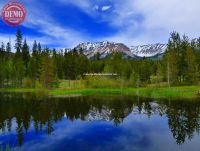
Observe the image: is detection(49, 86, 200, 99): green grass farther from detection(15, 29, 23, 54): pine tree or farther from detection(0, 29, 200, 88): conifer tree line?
detection(15, 29, 23, 54): pine tree

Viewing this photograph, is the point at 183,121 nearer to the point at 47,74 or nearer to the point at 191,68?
the point at 191,68

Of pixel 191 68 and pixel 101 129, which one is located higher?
pixel 191 68

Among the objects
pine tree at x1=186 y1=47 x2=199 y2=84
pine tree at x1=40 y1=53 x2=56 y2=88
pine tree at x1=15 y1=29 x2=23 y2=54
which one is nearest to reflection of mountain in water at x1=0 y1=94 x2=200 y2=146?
pine tree at x1=186 y1=47 x2=199 y2=84

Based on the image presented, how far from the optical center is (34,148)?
2853 centimetres

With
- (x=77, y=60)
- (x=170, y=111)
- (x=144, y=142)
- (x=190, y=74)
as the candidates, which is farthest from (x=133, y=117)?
(x=77, y=60)

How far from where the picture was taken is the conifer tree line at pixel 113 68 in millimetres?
102250

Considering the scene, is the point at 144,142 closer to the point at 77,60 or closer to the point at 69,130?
the point at 69,130

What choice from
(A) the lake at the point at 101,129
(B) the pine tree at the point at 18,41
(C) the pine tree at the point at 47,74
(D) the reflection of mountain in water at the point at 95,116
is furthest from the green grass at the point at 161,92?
(B) the pine tree at the point at 18,41

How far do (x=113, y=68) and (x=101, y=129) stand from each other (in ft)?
A: 301

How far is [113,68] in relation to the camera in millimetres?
129625

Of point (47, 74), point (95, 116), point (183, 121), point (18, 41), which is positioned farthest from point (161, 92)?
point (18, 41)

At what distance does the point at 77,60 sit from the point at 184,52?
4713cm

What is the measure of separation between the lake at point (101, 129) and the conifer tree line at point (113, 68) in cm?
4772

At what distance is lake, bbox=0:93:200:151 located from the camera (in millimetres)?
29562
